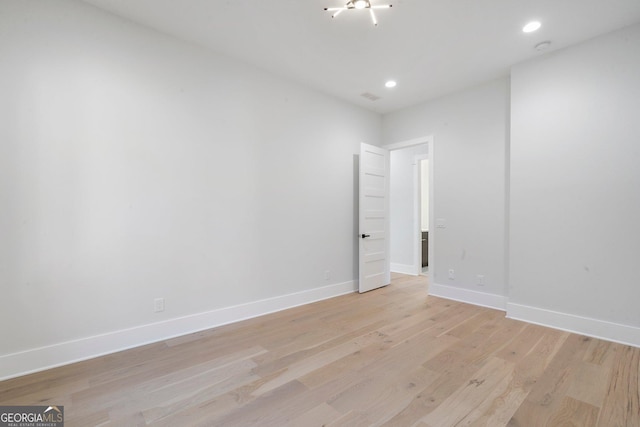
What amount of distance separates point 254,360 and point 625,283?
3.49 metres

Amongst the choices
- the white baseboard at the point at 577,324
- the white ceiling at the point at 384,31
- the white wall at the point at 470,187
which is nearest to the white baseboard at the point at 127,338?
the white wall at the point at 470,187

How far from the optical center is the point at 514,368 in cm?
216

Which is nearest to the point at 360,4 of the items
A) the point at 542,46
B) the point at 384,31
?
the point at 384,31

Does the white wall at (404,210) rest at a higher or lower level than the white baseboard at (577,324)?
higher

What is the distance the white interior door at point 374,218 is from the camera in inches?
170

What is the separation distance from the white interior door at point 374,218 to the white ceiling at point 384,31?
1.32 m

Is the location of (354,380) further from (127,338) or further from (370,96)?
(370,96)

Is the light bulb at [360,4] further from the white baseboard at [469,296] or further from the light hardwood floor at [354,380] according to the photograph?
the white baseboard at [469,296]

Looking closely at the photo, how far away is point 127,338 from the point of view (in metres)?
2.49

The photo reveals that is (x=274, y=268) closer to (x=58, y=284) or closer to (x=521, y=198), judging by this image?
(x=58, y=284)

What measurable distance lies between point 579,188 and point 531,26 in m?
1.67

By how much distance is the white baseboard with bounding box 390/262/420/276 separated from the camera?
18.5ft

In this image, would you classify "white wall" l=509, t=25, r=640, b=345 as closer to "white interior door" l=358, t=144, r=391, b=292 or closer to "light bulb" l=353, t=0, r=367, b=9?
A: "white interior door" l=358, t=144, r=391, b=292

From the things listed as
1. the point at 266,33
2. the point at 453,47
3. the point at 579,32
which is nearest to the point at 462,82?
the point at 453,47
